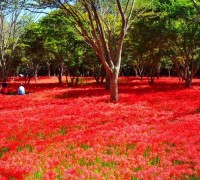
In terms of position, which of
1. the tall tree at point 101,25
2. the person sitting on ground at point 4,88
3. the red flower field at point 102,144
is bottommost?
the red flower field at point 102,144

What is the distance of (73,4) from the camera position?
25.2m

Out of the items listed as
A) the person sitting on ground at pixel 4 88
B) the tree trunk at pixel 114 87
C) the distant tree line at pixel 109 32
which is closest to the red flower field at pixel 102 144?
the tree trunk at pixel 114 87

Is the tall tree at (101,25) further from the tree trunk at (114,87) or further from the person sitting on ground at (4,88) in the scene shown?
the person sitting on ground at (4,88)

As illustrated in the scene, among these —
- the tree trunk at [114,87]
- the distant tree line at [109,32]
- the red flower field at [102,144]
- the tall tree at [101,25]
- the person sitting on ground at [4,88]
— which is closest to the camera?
the red flower field at [102,144]

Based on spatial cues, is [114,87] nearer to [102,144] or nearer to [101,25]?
[101,25]

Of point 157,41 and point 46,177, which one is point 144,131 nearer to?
point 46,177

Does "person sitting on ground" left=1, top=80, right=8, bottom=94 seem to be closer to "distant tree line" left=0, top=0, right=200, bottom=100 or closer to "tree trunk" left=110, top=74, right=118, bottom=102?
"distant tree line" left=0, top=0, right=200, bottom=100

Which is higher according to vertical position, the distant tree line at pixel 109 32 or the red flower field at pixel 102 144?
the distant tree line at pixel 109 32

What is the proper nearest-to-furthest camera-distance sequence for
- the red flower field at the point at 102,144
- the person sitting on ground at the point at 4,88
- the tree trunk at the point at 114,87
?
1. the red flower field at the point at 102,144
2. the tree trunk at the point at 114,87
3. the person sitting on ground at the point at 4,88

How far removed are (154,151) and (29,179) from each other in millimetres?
4596

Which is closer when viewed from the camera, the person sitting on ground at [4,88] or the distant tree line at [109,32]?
the distant tree line at [109,32]

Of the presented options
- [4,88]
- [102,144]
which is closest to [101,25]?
[102,144]

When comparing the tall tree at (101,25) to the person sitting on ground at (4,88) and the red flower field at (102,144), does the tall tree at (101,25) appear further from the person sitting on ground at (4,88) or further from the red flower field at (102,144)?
the person sitting on ground at (4,88)

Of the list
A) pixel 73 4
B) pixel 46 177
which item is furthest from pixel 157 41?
pixel 46 177
